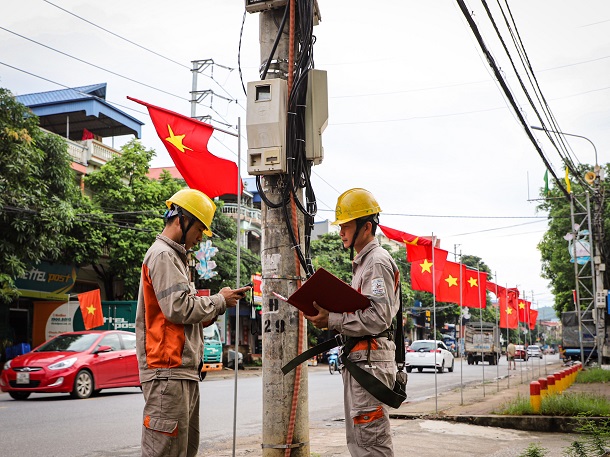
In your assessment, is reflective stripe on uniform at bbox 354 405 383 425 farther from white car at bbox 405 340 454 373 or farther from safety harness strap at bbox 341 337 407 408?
white car at bbox 405 340 454 373

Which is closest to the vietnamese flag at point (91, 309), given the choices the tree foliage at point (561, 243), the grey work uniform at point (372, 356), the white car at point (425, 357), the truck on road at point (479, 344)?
A: the white car at point (425, 357)

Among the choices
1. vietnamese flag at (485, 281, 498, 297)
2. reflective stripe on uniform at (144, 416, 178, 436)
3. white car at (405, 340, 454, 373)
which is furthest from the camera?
white car at (405, 340, 454, 373)

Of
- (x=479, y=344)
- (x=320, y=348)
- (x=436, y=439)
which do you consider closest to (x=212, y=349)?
(x=436, y=439)

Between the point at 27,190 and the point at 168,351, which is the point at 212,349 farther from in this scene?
the point at 168,351

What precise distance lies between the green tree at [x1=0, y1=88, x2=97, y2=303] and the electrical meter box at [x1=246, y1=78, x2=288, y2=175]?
14.5 metres

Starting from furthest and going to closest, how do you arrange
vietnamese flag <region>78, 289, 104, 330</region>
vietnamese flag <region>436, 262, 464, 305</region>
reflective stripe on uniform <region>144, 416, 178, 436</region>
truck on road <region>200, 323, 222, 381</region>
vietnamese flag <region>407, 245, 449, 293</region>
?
truck on road <region>200, 323, 222, 381</region> → vietnamese flag <region>78, 289, 104, 330</region> → vietnamese flag <region>436, 262, 464, 305</region> → vietnamese flag <region>407, 245, 449, 293</region> → reflective stripe on uniform <region>144, 416, 178, 436</region>

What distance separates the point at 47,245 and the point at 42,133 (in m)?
3.36

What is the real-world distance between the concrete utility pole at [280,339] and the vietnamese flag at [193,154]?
834 millimetres

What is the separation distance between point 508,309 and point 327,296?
24.5 m

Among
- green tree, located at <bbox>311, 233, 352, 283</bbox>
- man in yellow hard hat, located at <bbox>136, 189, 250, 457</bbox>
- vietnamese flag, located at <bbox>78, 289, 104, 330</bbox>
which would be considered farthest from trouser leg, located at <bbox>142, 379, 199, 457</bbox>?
green tree, located at <bbox>311, 233, 352, 283</bbox>

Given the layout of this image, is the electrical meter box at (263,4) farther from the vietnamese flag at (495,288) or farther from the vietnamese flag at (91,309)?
the vietnamese flag at (495,288)

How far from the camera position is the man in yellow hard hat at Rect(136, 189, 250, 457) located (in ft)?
11.9

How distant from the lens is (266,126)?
523 centimetres

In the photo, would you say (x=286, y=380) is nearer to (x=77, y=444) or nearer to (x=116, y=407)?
(x=77, y=444)
